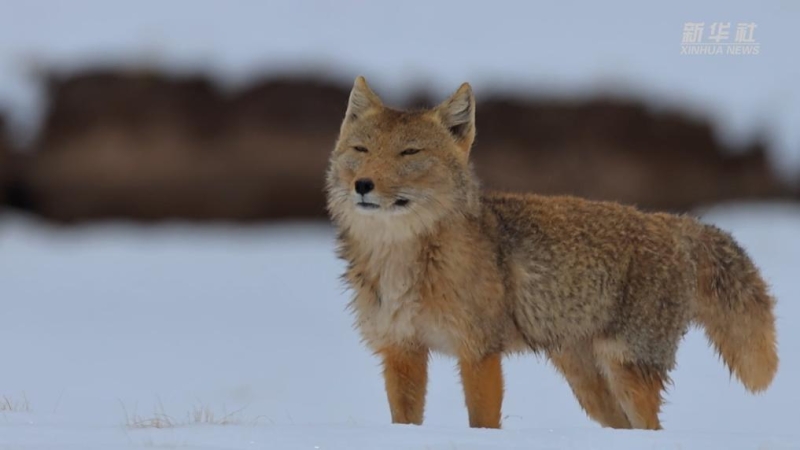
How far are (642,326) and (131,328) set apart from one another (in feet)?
23.8

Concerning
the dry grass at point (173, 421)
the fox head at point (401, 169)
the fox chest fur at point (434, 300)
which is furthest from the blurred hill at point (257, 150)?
the fox chest fur at point (434, 300)

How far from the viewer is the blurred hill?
65.5 feet

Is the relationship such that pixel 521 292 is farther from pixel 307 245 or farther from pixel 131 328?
pixel 307 245

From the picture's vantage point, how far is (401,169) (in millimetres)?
8352

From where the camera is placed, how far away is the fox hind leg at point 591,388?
9.03 metres

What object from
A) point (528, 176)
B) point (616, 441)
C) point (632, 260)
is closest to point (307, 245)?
point (528, 176)

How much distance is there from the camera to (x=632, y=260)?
8766 millimetres

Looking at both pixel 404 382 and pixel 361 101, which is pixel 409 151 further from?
pixel 404 382

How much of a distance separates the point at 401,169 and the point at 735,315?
7.96 ft

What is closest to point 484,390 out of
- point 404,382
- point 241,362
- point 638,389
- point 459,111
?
point 404,382

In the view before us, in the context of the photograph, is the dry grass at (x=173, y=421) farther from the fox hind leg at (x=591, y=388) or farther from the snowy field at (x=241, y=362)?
the fox hind leg at (x=591, y=388)

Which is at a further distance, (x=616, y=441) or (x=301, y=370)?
(x=301, y=370)

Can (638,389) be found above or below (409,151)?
below

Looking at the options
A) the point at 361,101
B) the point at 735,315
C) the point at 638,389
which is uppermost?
the point at 361,101
